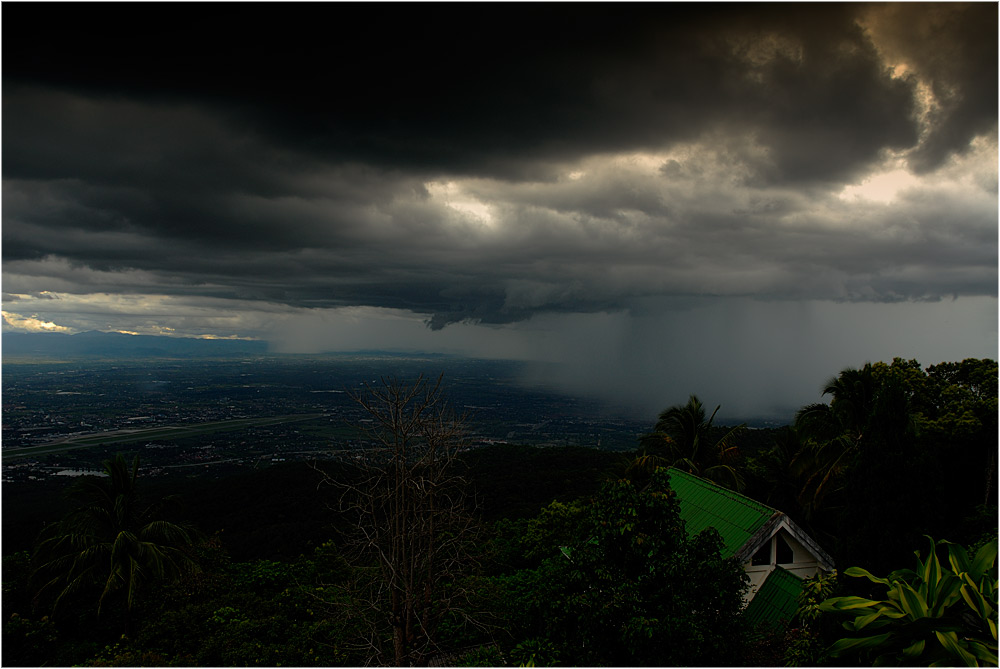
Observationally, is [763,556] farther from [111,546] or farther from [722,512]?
[111,546]

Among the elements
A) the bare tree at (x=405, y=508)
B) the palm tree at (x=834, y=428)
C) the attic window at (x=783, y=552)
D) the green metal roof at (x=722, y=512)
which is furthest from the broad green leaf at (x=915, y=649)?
the palm tree at (x=834, y=428)

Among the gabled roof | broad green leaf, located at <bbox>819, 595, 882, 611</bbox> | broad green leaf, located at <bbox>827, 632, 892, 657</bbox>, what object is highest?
broad green leaf, located at <bbox>819, 595, 882, 611</bbox>

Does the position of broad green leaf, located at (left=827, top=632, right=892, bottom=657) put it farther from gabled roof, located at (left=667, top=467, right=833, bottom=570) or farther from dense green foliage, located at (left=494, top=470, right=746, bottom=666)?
gabled roof, located at (left=667, top=467, right=833, bottom=570)

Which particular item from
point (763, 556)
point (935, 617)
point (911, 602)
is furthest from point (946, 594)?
point (763, 556)

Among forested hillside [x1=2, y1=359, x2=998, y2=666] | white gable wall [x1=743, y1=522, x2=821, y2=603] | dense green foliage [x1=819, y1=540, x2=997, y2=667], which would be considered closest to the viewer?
dense green foliage [x1=819, y1=540, x2=997, y2=667]

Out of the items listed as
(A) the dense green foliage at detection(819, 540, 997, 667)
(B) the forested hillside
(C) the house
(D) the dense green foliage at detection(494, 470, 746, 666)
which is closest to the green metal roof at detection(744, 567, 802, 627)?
(C) the house

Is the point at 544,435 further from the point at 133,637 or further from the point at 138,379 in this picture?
the point at 138,379

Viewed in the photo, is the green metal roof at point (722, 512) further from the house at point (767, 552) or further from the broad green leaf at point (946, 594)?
the broad green leaf at point (946, 594)
